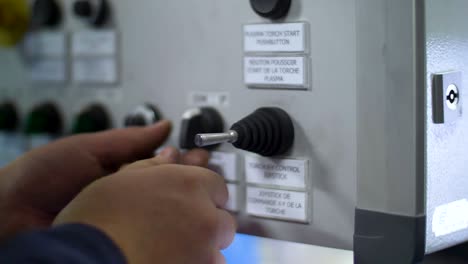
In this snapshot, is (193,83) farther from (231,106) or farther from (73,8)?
(73,8)

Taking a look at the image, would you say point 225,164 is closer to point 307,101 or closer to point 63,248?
point 307,101

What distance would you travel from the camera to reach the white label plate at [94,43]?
935 millimetres

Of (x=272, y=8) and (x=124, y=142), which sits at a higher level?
(x=272, y=8)

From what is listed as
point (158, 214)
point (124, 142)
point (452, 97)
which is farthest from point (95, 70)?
point (452, 97)

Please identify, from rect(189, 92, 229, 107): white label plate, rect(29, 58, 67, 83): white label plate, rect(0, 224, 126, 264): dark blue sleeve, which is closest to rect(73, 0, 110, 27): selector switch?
rect(29, 58, 67, 83): white label plate

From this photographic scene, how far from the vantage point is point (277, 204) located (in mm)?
749

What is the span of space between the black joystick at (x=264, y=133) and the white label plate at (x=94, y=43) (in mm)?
295

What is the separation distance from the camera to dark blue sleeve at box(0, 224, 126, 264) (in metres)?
0.47

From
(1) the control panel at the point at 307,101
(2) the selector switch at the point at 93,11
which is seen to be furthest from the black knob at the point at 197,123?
(2) the selector switch at the point at 93,11

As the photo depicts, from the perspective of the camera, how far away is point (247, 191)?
78 centimetres

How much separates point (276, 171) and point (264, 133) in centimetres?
6

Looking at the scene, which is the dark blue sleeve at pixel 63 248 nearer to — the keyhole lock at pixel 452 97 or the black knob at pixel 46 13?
the keyhole lock at pixel 452 97

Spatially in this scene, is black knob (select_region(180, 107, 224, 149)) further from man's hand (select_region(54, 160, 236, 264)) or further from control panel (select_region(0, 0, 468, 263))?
man's hand (select_region(54, 160, 236, 264))

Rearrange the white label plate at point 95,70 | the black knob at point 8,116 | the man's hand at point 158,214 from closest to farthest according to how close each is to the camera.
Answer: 1. the man's hand at point 158,214
2. the white label plate at point 95,70
3. the black knob at point 8,116
